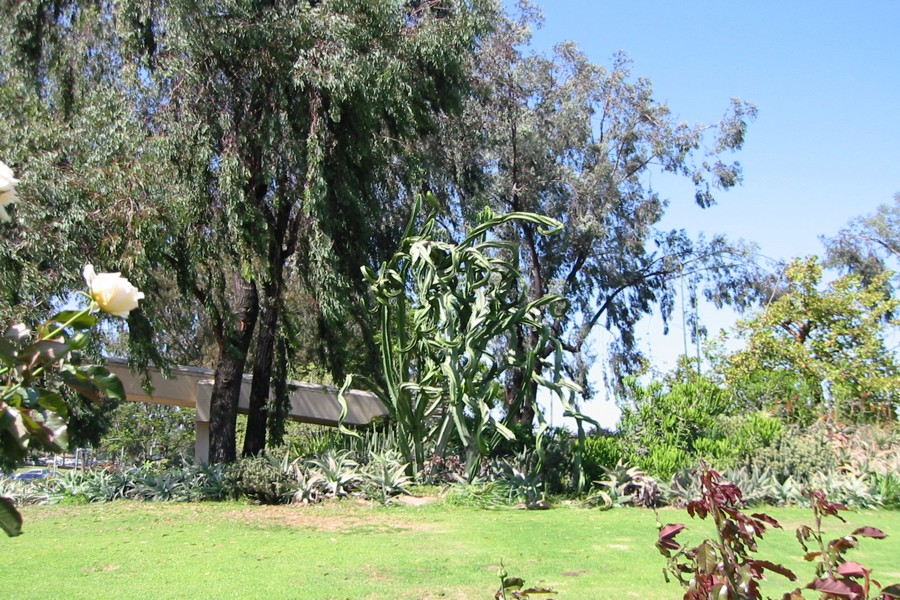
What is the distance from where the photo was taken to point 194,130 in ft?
40.8

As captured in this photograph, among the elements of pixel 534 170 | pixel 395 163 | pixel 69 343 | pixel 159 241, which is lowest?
pixel 69 343

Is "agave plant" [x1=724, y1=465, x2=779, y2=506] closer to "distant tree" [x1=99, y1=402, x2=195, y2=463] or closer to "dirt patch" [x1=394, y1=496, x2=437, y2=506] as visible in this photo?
"dirt patch" [x1=394, y1=496, x2=437, y2=506]

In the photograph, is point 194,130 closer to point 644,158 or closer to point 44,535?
point 44,535

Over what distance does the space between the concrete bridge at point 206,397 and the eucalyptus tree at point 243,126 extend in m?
6.56

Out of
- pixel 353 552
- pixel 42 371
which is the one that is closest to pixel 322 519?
pixel 353 552

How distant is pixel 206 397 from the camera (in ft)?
69.8

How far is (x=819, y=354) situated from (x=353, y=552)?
13.3m

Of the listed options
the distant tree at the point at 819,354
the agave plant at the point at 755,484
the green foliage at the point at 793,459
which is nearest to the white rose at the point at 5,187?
the agave plant at the point at 755,484

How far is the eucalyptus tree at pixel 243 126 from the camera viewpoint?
12328 mm

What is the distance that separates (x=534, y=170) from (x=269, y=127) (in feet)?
33.4

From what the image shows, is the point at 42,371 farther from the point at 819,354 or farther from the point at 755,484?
the point at 819,354

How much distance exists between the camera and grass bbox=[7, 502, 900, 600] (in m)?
5.99

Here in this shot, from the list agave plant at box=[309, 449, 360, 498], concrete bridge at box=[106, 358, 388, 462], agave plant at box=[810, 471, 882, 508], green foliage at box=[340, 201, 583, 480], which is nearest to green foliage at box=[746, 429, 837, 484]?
agave plant at box=[810, 471, 882, 508]

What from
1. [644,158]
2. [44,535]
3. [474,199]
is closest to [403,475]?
[44,535]
